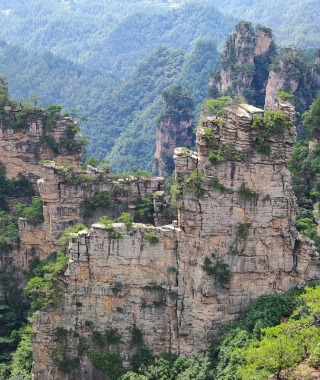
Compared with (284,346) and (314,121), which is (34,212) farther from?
(284,346)

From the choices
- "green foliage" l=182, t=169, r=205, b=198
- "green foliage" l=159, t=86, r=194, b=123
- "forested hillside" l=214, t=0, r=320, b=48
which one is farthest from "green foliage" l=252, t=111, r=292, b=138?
"forested hillside" l=214, t=0, r=320, b=48

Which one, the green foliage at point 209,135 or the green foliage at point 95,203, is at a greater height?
the green foliage at point 209,135

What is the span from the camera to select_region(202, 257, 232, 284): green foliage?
27.5m

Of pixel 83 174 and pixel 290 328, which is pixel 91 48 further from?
pixel 290 328

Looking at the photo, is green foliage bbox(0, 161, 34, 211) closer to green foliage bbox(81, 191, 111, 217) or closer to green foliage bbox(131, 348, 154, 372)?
green foliage bbox(81, 191, 111, 217)

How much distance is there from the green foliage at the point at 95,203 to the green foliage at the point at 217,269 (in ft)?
28.4

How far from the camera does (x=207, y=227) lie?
27.3 meters

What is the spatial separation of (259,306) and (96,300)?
638cm

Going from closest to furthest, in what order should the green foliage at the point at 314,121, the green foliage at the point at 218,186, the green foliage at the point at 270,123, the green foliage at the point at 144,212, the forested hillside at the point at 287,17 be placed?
the green foliage at the point at 270,123
the green foliage at the point at 218,186
the green foliage at the point at 144,212
the green foliage at the point at 314,121
the forested hillside at the point at 287,17

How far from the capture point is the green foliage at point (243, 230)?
27219 mm

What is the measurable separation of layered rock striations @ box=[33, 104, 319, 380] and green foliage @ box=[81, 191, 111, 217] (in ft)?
22.2

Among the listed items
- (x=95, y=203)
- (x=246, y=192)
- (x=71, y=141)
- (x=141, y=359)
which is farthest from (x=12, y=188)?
(x=246, y=192)

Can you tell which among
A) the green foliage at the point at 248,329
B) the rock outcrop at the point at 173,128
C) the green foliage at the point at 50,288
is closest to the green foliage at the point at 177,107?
the rock outcrop at the point at 173,128

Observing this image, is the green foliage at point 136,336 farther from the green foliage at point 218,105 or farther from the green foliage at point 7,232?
the green foliage at point 7,232
